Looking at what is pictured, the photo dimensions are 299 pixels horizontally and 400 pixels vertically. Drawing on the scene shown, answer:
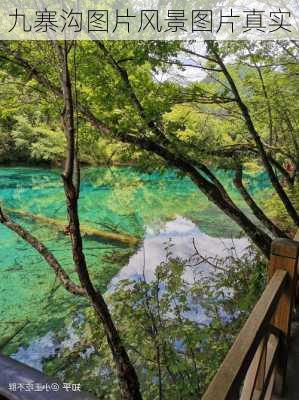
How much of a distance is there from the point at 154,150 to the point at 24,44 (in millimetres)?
1229

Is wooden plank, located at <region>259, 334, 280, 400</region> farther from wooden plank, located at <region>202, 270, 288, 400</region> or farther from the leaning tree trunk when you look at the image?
the leaning tree trunk

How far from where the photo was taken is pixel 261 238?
2.89 metres

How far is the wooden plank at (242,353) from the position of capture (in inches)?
28.2

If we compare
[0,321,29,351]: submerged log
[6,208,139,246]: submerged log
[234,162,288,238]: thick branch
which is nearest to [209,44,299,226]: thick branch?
[234,162,288,238]: thick branch

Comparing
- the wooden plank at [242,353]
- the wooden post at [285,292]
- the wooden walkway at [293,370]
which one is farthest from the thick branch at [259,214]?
the wooden plank at [242,353]

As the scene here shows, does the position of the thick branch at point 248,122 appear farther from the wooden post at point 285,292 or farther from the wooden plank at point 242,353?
the wooden plank at point 242,353

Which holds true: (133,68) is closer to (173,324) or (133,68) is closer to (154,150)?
(154,150)

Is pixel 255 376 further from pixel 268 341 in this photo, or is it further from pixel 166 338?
pixel 166 338

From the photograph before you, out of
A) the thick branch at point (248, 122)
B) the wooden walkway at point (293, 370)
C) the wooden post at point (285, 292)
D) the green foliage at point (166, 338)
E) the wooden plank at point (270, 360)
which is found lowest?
the green foliage at point (166, 338)

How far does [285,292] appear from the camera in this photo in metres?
1.47

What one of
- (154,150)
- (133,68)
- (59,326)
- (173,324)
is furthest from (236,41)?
(59,326)

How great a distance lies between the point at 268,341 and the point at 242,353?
708mm

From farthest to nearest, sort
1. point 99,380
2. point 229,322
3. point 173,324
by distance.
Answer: point 229,322, point 173,324, point 99,380

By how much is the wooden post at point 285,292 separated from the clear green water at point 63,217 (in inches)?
52.1
